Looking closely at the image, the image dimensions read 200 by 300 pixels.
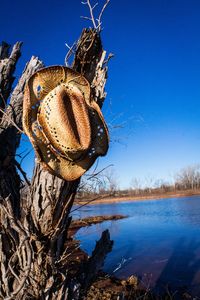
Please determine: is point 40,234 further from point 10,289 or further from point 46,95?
point 46,95

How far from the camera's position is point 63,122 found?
1844 millimetres

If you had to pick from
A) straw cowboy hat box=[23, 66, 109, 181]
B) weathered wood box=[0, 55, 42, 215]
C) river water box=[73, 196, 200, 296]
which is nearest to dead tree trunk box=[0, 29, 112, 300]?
weathered wood box=[0, 55, 42, 215]

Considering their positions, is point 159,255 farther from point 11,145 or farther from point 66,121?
point 66,121

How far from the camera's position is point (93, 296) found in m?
6.88

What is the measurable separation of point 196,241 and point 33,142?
13.8m

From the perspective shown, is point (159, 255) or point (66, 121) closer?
point (66, 121)

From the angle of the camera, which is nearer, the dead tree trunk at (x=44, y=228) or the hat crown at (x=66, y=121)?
the hat crown at (x=66, y=121)

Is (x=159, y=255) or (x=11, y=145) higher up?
(x=11, y=145)

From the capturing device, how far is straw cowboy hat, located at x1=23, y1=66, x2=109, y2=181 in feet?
6.09

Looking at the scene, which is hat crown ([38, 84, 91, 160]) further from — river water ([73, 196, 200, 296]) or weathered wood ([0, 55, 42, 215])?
river water ([73, 196, 200, 296])

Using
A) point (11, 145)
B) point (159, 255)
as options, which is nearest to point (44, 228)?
point (11, 145)

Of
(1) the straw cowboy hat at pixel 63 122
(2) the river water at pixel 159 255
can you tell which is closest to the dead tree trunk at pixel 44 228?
(1) the straw cowboy hat at pixel 63 122

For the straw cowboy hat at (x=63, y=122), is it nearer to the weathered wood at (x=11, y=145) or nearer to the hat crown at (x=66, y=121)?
the hat crown at (x=66, y=121)

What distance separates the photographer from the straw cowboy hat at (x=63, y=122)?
1.86 metres
